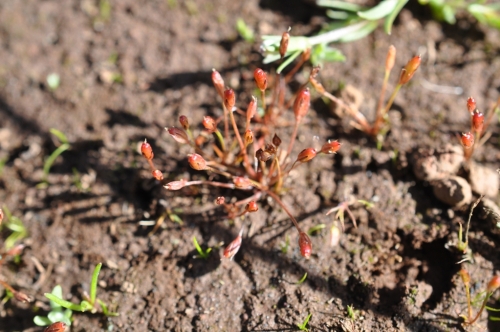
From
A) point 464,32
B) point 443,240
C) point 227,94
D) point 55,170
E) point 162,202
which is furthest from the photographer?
point 464,32

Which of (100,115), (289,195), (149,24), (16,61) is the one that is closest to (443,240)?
(289,195)

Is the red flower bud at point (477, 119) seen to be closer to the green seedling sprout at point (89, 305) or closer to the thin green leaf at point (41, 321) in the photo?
the green seedling sprout at point (89, 305)

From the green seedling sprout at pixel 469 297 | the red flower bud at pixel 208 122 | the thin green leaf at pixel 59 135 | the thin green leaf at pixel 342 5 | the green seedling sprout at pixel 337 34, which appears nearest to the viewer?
the green seedling sprout at pixel 469 297

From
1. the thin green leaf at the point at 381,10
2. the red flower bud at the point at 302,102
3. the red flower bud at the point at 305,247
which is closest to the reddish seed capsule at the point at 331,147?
the red flower bud at the point at 302,102

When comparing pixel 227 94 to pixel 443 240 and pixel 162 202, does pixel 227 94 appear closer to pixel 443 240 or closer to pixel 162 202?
pixel 162 202

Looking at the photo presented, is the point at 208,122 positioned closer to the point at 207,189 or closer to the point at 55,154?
the point at 207,189

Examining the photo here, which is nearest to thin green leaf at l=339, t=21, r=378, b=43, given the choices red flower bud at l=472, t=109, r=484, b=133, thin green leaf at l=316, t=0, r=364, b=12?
thin green leaf at l=316, t=0, r=364, b=12

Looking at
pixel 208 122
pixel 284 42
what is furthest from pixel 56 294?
pixel 284 42
